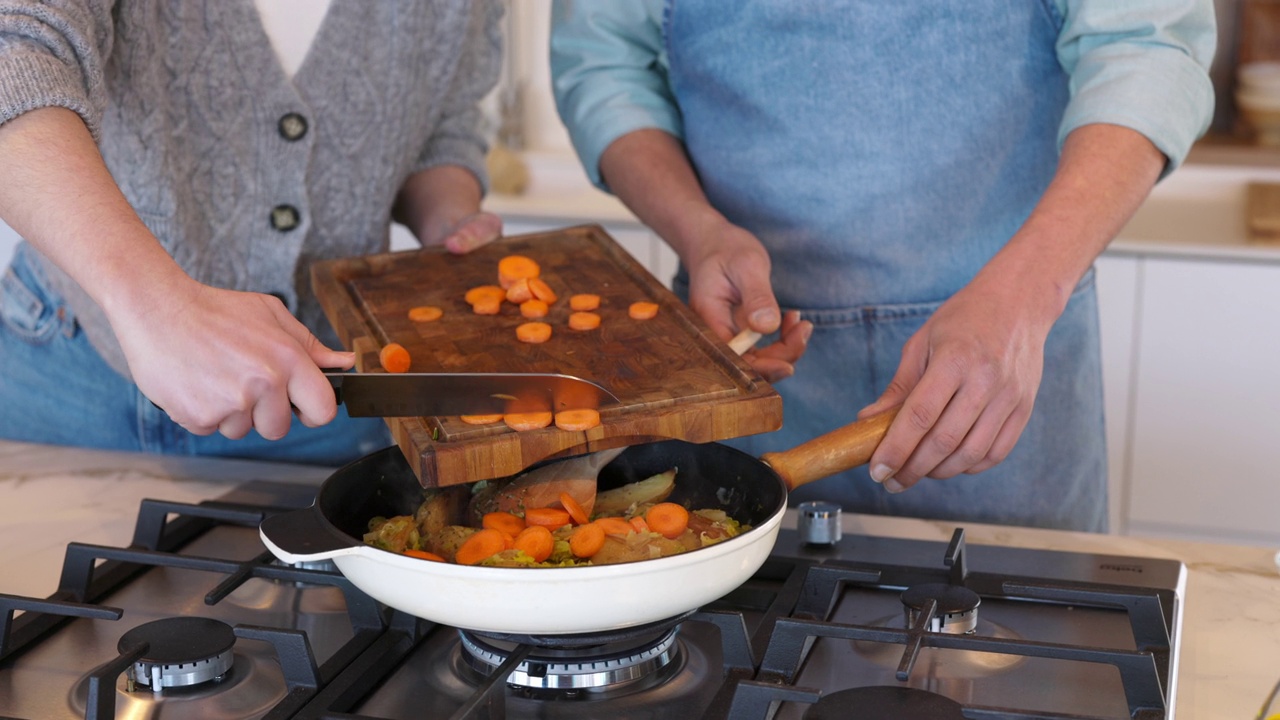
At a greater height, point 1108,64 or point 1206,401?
point 1108,64

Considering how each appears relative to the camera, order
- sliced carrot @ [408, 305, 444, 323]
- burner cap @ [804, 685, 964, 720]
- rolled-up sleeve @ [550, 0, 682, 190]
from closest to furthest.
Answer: burner cap @ [804, 685, 964, 720], sliced carrot @ [408, 305, 444, 323], rolled-up sleeve @ [550, 0, 682, 190]

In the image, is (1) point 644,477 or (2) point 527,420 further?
(1) point 644,477

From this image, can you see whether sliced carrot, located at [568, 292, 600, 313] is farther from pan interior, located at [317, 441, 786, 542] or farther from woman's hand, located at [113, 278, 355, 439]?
woman's hand, located at [113, 278, 355, 439]

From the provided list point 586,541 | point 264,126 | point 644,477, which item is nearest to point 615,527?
point 586,541

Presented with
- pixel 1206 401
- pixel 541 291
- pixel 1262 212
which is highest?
pixel 541 291

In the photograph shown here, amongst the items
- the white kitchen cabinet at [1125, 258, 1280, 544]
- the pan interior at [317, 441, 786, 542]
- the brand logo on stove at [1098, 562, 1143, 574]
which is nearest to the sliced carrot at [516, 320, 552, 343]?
the pan interior at [317, 441, 786, 542]

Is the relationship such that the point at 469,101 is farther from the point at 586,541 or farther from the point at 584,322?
the point at 586,541

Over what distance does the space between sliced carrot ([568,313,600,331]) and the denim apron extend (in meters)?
0.32

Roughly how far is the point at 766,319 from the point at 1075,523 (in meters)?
0.50

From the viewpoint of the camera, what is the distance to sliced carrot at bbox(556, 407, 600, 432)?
0.82 m

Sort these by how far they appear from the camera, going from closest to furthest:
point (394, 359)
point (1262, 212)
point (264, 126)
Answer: point (394, 359) < point (264, 126) < point (1262, 212)

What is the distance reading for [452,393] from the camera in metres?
Answer: 0.83

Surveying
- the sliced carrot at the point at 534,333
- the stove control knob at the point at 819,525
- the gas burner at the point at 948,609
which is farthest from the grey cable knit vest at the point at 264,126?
the gas burner at the point at 948,609

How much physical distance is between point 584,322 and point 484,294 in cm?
10
